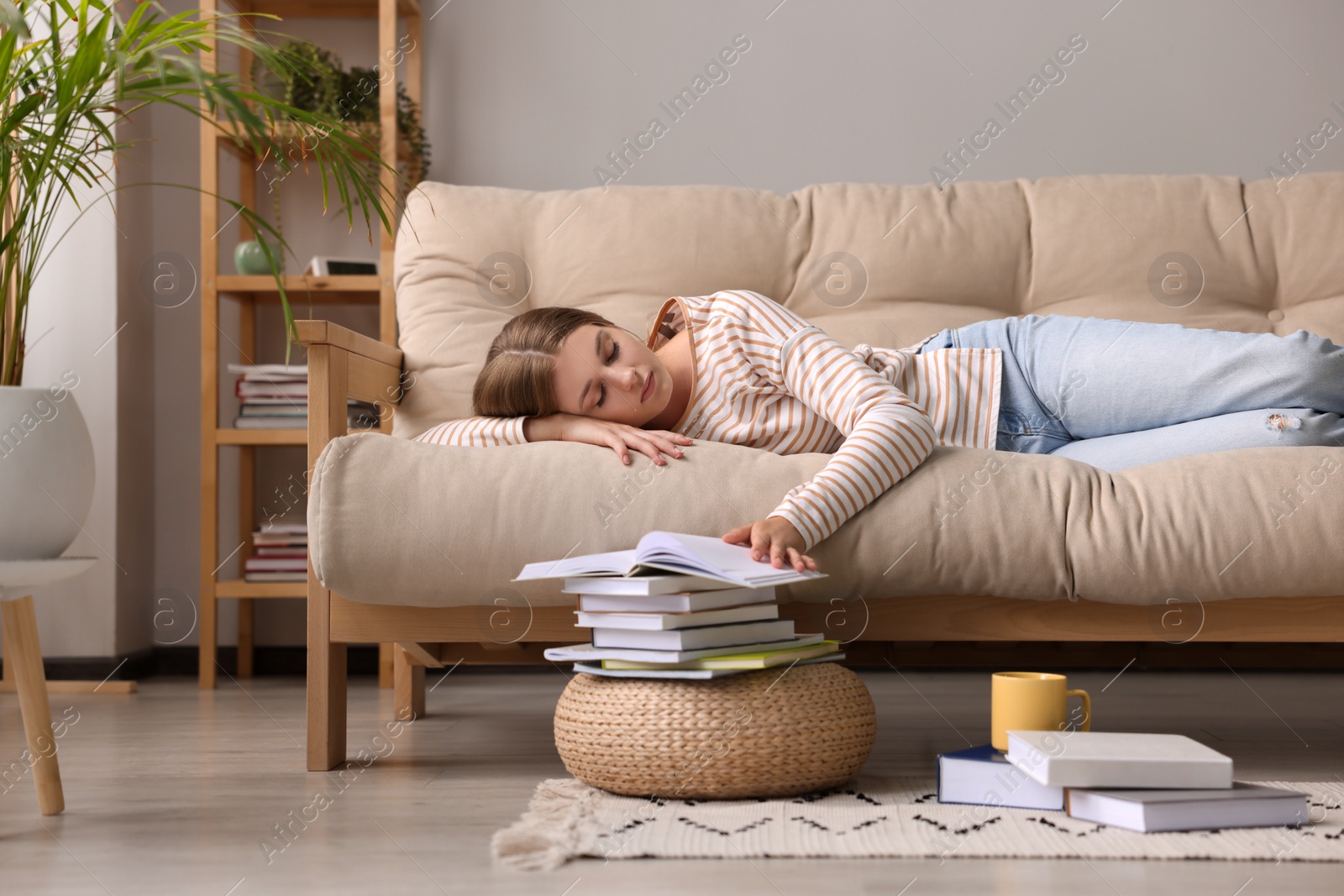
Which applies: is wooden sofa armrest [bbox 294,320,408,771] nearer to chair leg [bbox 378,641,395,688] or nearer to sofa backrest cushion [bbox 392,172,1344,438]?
sofa backrest cushion [bbox 392,172,1344,438]

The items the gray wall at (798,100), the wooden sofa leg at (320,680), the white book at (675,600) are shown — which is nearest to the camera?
the white book at (675,600)

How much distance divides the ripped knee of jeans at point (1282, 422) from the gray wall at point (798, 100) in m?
1.28

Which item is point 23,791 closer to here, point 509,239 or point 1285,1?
point 509,239

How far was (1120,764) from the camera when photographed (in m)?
1.02

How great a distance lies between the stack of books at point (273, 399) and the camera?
7.76ft

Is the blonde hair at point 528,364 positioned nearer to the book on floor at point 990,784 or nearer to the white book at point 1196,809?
the book on floor at point 990,784

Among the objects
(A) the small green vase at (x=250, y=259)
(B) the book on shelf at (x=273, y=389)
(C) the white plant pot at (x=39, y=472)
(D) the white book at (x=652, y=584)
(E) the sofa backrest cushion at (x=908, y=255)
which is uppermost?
(A) the small green vase at (x=250, y=259)

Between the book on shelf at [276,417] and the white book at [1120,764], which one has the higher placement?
the book on shelf at [276,417]

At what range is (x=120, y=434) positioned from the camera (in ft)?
7.84

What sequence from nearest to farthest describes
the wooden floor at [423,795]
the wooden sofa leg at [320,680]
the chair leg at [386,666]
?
the wooden floor at [423,795] < the wooden sofa leg at [320,680] < the chair leg at [386,666]

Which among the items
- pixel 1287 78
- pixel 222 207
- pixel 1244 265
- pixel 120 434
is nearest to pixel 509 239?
pixel 222 207

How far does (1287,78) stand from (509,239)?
6.08 ft

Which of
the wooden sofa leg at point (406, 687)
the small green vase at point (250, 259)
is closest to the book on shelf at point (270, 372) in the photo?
the small green vase at point (250, 259)

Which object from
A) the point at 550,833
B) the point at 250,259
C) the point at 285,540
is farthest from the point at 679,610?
the point at 250,259
